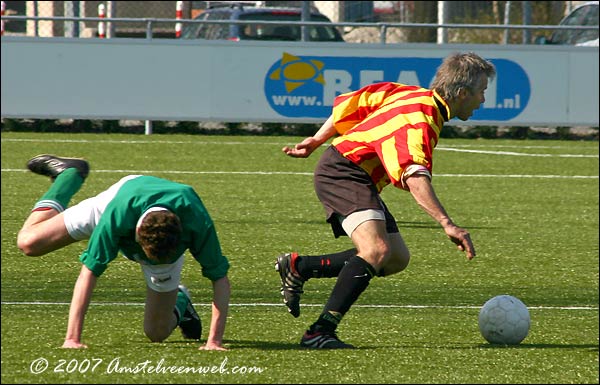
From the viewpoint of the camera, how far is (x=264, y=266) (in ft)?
29.4

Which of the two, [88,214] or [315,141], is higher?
[315,141]

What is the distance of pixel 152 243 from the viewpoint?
5.57m

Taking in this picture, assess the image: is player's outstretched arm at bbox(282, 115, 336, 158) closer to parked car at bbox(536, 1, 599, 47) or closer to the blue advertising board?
the blue advertising board

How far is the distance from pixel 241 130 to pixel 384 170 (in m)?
13.0

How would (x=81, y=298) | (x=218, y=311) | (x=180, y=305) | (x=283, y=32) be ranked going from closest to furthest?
(x=81, y=298)
(x=218, y=311)
(x=180, y=305)
(x=283, y=32)

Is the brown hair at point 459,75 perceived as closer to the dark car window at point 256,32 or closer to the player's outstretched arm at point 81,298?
the player's outstretched arm at point 81,298

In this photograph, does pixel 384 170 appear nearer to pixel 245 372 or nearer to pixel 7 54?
pixel 245 372

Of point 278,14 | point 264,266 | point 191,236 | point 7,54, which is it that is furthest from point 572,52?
point 191,236

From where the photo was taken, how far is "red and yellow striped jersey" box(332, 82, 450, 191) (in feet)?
19.5

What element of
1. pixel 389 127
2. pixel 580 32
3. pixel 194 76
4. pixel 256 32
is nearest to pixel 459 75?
pixel 389 127

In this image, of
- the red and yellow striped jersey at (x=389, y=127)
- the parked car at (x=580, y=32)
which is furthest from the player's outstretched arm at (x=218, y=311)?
the parked car at (x=580, y=32)

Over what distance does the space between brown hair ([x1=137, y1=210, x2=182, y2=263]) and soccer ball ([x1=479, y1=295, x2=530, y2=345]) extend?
1.78 metres

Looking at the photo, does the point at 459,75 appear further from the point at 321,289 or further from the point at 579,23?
the point at 579,23

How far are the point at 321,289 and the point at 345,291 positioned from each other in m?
1.95
